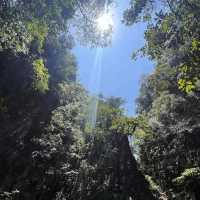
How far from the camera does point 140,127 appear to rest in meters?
23.9

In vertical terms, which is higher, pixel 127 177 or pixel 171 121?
pixel 171 121

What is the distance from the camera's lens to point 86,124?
2762cm

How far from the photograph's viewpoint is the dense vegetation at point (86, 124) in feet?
28.5

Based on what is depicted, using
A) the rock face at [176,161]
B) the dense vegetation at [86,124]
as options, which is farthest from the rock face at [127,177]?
the rock face at [176,161]

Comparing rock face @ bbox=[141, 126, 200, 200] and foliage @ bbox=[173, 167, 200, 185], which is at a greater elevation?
rock face @ bbox=[141, 126, 200, 200]

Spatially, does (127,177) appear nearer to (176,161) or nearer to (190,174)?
(176,161)

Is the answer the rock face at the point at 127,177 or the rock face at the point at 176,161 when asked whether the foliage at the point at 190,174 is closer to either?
the rock face at the point at 176,161

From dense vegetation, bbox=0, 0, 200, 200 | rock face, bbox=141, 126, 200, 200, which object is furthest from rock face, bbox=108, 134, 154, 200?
rock face, bbox=141, 126, 200, 200

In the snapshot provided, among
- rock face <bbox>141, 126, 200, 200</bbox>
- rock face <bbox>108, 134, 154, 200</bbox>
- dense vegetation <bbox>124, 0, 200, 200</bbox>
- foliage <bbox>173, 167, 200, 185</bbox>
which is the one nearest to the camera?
dense vegetation <bbox>124, 0, 200, 200</bbox>

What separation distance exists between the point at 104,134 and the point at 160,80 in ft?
20.5

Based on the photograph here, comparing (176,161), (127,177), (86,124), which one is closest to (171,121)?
(176,161)

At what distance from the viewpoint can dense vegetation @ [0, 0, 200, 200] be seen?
28.5 feet

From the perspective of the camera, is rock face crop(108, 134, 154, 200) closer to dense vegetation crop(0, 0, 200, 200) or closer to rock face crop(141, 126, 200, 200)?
dense vegetation crop(0, 0, 200, 200)

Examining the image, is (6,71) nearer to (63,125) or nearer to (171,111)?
(63,125)
